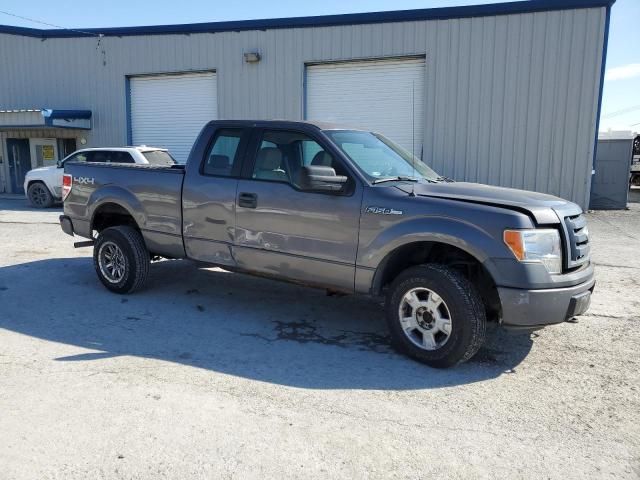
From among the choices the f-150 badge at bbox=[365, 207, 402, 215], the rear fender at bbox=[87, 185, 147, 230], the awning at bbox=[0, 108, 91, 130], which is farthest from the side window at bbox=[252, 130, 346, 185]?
the awning at bbox=[0, 108, 91, 130]

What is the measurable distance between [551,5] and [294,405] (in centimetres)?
1360

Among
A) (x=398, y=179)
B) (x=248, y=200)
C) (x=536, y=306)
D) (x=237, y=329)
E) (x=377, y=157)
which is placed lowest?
(x=237, y=329)

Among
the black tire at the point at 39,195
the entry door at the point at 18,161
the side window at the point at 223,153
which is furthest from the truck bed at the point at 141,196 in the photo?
the entry door at the point at 18,161

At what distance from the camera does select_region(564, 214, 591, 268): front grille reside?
410cm

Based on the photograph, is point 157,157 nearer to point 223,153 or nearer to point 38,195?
point 38,195

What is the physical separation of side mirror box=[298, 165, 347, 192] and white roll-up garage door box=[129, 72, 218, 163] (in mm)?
14335

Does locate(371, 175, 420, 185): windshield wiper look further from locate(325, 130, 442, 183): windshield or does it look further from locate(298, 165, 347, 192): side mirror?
locate(298, 165, 347, 192): side mirror

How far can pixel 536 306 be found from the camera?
387cm

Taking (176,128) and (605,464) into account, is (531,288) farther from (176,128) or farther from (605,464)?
(176,128)

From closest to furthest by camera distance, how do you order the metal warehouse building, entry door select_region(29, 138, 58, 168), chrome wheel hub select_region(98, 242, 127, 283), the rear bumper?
chrome wheel hub select_region(98, 242, 127, 283), the rear bumper, the metal warehouse building, entry door select_region(29, 138, 58, 168)

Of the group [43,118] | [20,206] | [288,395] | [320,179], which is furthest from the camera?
[43,118]

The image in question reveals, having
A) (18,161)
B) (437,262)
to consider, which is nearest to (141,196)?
(437,262)

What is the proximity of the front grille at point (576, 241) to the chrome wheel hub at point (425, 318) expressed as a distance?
103 centimetres

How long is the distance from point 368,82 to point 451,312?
1297cm
